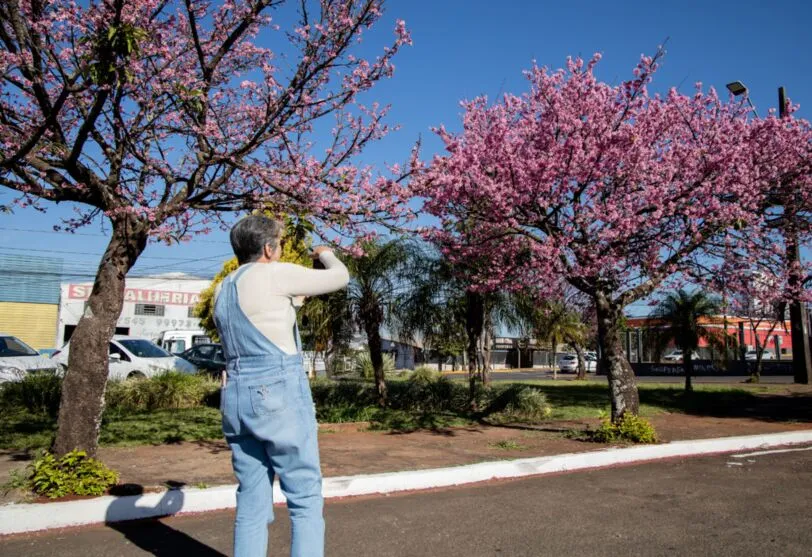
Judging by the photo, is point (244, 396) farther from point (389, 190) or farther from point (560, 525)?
point (389, 190)

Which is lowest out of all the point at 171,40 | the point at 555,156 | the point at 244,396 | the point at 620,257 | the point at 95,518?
the point at 95,518

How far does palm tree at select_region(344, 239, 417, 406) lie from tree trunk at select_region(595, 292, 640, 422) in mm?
5538

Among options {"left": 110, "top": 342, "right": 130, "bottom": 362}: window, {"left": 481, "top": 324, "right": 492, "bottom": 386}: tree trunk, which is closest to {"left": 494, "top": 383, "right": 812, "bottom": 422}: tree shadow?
{"left": 481, "top": 324, "right": 492, "bottom": 386}: tree trunk

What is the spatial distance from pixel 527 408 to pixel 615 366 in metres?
3.48

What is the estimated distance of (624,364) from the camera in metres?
9.23

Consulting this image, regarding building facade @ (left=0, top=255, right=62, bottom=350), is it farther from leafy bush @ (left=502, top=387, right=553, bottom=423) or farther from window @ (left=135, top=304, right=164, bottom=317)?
leafy bush @ (left=502, top=387, right=553, bottom=423)

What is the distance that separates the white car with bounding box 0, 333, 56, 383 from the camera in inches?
541

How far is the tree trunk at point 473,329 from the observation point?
13.4m

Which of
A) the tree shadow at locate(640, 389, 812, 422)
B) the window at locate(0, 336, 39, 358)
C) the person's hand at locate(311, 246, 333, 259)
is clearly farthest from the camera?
the window at locate(0, 336, 39, 358)

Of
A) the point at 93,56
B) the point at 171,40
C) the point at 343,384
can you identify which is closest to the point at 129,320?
the point at 343,384

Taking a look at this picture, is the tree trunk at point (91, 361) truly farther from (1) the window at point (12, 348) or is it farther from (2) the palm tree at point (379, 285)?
(1) the window at point (12, 348)

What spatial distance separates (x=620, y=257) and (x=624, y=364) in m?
1.56

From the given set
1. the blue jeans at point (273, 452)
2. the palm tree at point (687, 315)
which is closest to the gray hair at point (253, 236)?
the blue jeans at point (273, 452)

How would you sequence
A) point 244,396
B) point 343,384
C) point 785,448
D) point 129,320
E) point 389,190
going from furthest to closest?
point 129,320 → point 343,384 → point 785,448 → point 389,190 → point 244,396
